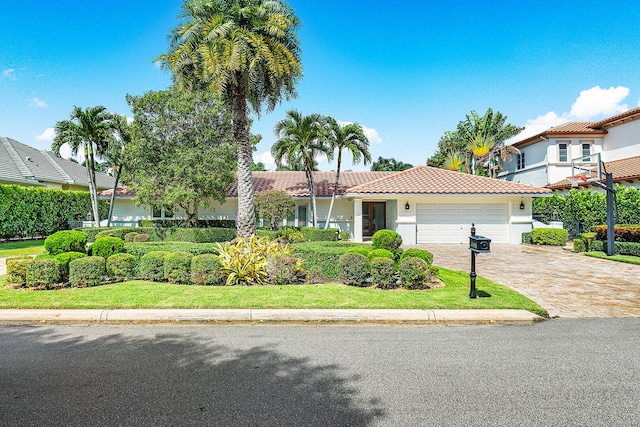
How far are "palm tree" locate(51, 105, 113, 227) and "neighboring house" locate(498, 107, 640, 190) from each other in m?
30.7

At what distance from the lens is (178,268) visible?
8.49 meters

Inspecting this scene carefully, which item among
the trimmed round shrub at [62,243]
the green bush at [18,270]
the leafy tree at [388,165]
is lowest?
the green bush at [18,270]

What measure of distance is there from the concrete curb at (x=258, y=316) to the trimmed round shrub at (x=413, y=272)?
1683 millimetres

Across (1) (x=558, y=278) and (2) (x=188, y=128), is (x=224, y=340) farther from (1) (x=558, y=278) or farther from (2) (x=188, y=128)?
(2) (x=188, y=128)

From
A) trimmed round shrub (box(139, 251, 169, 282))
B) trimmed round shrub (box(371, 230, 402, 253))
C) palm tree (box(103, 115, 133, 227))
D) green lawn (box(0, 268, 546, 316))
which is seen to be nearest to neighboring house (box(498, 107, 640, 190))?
trimmed round shrub (box(371, 230, 402, 253))

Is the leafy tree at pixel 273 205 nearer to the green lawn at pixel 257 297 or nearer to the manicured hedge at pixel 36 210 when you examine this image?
the green lawn at pixel 257 297

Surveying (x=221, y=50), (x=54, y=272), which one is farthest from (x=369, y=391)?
(x=221, y=50)

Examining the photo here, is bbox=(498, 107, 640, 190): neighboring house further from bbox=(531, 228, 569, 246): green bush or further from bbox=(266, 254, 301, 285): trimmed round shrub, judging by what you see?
bbox=(266, 254, 301, 285): trimmed round shrub

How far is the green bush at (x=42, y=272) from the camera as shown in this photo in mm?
7879

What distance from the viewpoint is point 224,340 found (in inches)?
207

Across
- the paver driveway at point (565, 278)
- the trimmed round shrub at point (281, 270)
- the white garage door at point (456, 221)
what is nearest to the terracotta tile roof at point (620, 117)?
the white garage door at point (456, 221)

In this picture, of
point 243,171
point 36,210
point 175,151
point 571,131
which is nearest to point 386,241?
point 243,171

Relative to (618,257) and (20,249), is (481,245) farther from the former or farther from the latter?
(20,249)

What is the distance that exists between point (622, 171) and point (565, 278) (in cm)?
1727
